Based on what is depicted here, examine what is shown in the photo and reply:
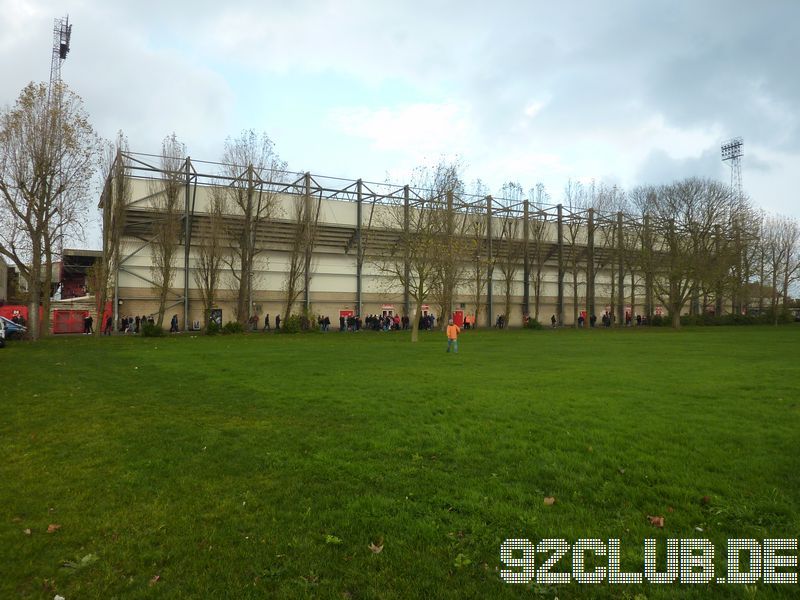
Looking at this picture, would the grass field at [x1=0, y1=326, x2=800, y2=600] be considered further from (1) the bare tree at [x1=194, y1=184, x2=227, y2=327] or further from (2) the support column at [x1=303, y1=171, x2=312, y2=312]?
(2) the support column at [x1=303, y1=171, x2=312, y2=312]

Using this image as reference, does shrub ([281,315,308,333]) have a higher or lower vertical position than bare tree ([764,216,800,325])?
lower

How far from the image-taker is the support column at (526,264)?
176ft

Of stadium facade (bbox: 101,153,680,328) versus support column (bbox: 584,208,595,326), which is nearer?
stadium facade (bbox: 101,153,680,328)

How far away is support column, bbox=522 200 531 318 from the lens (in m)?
53.8

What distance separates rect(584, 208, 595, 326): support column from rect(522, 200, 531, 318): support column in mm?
6431

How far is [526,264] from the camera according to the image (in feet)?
182

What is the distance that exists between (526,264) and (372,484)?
52504 millimetres

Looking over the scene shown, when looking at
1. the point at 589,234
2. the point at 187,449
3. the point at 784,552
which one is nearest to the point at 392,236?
the point at 589,234

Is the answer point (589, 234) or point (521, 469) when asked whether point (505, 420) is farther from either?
point (589, 234)

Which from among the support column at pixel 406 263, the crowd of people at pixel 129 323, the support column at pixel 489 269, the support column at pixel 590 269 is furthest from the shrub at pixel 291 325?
the support column at pixel 590 269

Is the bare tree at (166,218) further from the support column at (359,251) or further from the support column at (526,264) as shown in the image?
the support column at (526,264)

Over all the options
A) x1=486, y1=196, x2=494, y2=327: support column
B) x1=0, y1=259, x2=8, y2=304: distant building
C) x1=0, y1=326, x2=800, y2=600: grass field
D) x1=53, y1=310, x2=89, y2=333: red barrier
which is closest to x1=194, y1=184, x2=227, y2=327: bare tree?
x1=53, y1=310, x2=89, y2=333: red barrier

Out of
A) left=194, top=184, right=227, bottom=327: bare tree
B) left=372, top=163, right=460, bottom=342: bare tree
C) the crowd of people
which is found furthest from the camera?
left=194, top=184, right=227, bottom=327: bare tree

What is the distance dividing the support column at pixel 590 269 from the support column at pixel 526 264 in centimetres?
643
